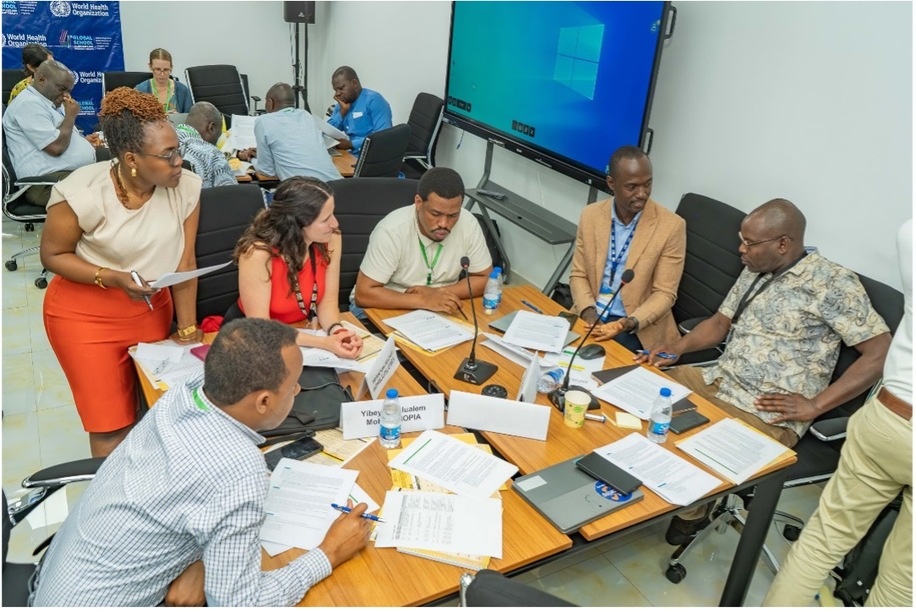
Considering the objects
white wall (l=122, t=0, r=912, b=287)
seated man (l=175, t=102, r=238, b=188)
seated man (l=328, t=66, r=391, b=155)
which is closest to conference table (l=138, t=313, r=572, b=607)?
white wall (l=122, t=0, r=912, b=287)

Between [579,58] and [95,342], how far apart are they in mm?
2819

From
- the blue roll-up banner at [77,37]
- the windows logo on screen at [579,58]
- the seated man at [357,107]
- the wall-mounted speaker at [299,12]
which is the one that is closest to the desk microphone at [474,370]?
the windows logo on screen at [579,58]

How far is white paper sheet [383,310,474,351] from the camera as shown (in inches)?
103

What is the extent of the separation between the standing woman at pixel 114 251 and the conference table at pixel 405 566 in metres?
1.13

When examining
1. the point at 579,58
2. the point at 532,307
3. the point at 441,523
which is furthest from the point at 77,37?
the point at 441,523

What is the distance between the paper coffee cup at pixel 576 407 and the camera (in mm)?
2182

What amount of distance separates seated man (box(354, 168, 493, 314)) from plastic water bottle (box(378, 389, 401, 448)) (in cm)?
87

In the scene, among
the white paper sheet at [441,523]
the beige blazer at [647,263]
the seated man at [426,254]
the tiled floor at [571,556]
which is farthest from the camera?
the beige blazer at [647,263]

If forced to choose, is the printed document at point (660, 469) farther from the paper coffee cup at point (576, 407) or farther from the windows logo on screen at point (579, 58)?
the windows logo on screen at point (579, 58)

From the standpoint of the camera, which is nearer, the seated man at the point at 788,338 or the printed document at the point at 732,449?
the printed document at the point at 732,449

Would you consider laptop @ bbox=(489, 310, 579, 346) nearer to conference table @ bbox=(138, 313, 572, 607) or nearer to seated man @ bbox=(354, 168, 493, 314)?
seated man @ bbox=(354, 168, 493, 314)

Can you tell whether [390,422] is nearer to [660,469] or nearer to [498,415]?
[498,415]

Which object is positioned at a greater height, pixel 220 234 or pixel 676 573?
pixel 220 234

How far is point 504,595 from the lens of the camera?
1160 mm
